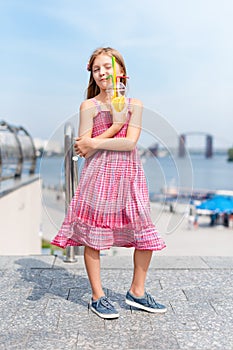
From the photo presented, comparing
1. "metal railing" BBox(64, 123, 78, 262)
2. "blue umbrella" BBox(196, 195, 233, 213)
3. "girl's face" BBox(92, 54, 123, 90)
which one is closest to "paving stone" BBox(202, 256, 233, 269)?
"metal railing" BBox(64, 123, 78, 262)

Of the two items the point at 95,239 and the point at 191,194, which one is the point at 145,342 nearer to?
the point at 95,239

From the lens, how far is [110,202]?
2.60 metres

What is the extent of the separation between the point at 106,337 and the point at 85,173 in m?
0.80

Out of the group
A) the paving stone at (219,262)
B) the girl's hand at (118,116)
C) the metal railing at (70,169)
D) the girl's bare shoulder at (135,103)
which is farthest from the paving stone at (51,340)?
the paving stone at (219,262)

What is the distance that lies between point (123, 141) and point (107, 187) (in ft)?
0.78

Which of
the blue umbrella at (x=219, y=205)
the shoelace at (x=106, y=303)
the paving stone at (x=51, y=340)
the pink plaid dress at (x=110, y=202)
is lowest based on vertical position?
the blue umbrella at (x=219, y=205)

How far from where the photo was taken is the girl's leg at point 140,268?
2.73m

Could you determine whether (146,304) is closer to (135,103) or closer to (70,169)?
(135,103)

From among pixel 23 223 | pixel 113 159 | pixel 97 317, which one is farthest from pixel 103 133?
pixel 23 223

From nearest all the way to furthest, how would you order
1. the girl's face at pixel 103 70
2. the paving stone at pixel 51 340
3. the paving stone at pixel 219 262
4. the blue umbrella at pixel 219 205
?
the paving stone at pixel 51 340
the girl's face at pixel 103 70
the paving stone at pixel 219 262
the blue umbrella at pixel 219 205

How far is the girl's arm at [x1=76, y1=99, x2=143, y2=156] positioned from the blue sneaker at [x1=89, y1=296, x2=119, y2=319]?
756mm

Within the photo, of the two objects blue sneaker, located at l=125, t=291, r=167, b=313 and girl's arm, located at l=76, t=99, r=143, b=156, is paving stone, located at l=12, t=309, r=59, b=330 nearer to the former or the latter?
blue sneaker, located at l=125, t=291, r=167, b=313

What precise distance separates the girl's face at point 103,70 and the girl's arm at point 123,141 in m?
0.16

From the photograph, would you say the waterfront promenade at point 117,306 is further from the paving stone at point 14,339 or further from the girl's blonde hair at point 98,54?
the girl's blonde hair at point 98,54
